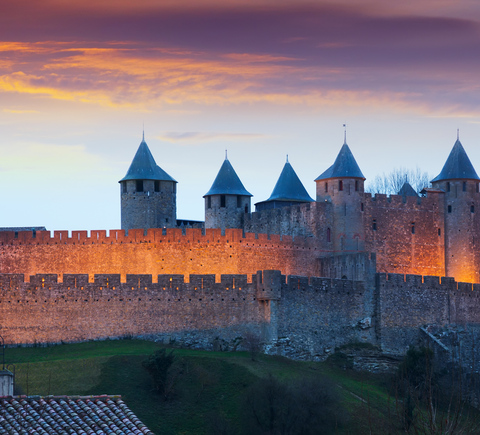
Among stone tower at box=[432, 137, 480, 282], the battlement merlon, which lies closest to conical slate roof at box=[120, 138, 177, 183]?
the battlement merlon

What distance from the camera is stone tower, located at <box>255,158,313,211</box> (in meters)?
67.2

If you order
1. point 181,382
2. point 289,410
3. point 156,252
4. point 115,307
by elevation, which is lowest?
point 289,410

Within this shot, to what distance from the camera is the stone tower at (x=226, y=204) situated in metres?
64.1

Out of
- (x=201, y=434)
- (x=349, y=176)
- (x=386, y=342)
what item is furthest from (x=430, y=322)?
(x=201, y=434)

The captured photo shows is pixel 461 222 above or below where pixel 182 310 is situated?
above

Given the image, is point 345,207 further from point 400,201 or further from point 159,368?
point 159,368

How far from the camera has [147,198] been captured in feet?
206

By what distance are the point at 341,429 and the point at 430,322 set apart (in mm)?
14194

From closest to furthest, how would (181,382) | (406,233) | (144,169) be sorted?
(181,382) → (406,233) → (144,169)

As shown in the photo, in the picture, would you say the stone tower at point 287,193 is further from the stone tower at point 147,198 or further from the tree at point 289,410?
the tree at point 289,410

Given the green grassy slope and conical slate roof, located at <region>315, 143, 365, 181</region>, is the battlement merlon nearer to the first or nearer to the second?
conical slate roof, located at <region>315, 143, 365, 181</region>

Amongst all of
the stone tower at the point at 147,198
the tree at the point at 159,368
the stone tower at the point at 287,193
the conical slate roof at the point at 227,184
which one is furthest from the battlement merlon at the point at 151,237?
the tree at the point at 159,368

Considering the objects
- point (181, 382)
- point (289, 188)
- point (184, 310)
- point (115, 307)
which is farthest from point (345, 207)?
point (181, 382)

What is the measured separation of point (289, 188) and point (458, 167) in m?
10.4
